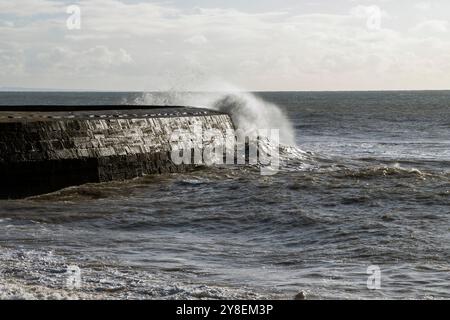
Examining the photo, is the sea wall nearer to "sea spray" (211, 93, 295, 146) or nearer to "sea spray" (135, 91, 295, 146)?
"sea spray" (135, 91, 295, 146)

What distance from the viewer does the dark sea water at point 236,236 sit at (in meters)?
8.12

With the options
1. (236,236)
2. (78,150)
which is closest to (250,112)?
(78,150)

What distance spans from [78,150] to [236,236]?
5.94 m

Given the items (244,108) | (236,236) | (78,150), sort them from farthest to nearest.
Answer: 1. (244,108)
2. (78,150)
3. (236,236)

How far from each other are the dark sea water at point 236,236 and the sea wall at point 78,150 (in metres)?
0.44

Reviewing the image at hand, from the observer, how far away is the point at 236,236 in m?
11.5

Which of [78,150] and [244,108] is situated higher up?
[244,108]

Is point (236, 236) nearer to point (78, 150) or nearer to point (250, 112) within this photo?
point (78, 150)

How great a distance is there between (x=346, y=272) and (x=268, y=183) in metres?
8.81

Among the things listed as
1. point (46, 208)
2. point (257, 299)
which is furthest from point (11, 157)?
point (257, 299)
